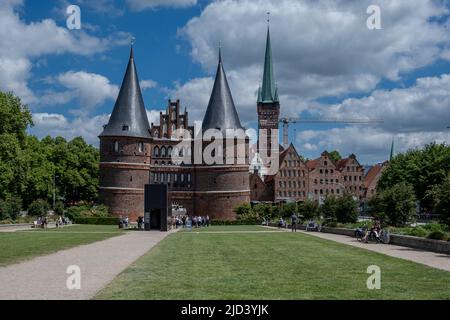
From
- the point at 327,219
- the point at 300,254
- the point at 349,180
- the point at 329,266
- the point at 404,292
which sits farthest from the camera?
the point at 349,180

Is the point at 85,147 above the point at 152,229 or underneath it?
above

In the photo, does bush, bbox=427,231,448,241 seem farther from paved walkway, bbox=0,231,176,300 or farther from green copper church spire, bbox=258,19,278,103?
green copper church spire, bbox=258,19,278,103

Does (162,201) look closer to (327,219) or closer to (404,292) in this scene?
(327,219)

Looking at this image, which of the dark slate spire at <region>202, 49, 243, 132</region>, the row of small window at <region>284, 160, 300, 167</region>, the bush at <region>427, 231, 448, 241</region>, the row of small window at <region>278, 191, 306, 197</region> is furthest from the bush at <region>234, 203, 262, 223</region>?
the bush at <region>427, 231, 448, 241</region>

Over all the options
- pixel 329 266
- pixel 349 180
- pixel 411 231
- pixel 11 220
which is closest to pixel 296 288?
pixel 329 266

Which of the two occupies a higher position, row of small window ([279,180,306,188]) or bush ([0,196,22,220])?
row of small window ([279,180,306,188])

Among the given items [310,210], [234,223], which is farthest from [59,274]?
[234,223]

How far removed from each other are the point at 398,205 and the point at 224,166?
43.3 metres

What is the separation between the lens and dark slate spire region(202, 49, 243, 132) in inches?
2939

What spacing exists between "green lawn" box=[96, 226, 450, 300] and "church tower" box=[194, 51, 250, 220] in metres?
52.8

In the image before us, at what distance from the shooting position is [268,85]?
492 ft

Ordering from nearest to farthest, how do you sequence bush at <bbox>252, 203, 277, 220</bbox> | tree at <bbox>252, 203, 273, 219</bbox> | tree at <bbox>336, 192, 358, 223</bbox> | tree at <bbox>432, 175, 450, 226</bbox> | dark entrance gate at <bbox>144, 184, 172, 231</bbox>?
tree at <bbox>432, 175, 450, 226</bbox>, tree at <bbox>336, 192, 358, 223</bbox>, dark entrance gate at <bbox>144, 184, 172, 231</bbox>, bush at <bbox>252, 203, 277, 220</bbox>, tree at <bbox>252, 203, 273, 219</bbox>

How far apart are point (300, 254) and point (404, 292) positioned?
29.6 ft
